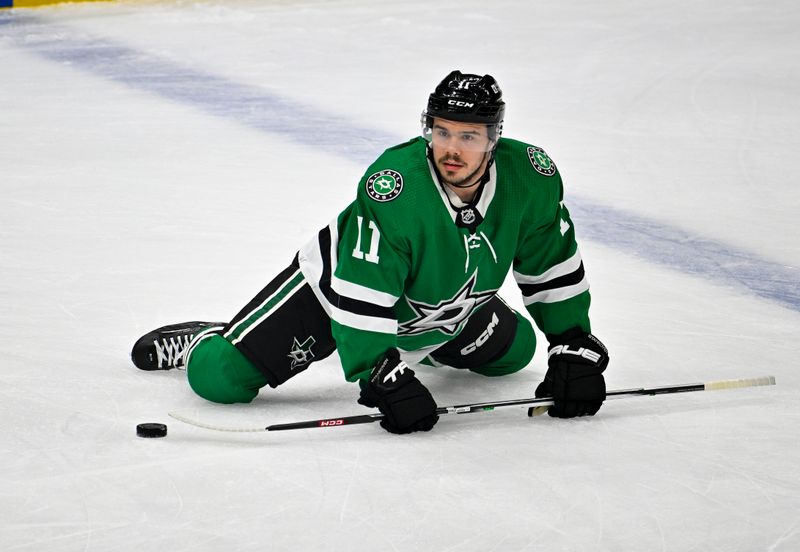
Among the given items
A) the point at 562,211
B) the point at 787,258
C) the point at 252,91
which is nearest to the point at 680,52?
the point at 252,91

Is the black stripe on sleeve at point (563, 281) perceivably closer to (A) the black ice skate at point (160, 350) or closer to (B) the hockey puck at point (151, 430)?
(A) the black ice skate at point (160, 350)

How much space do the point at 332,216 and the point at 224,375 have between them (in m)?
1.63

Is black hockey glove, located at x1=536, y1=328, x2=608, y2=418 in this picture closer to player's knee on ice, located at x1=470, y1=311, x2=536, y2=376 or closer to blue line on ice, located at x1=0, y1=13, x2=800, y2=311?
player's knee on ice, located at x1=470, y1=311, x2=536, y2=376

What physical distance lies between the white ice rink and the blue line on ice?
17 millimetres

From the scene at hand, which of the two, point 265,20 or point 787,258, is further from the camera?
point 265,20

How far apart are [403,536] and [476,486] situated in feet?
0.89

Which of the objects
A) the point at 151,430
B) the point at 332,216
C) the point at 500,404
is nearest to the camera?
the point at 151,430

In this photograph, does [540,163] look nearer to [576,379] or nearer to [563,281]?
[563,281]

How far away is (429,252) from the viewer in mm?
2602

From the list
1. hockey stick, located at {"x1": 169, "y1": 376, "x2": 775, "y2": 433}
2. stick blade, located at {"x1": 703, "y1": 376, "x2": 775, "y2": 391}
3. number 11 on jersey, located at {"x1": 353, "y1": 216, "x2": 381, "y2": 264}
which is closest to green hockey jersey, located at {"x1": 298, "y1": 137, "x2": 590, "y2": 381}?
number 11 on jersey, located at {"x1": 353, "y1": 216, "x2": 381, "y2": 264}

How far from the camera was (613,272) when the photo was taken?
13.0ft

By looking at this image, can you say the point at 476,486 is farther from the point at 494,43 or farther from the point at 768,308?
the point at 494,43

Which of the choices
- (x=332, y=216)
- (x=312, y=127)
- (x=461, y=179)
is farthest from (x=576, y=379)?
(x=312, y=127)

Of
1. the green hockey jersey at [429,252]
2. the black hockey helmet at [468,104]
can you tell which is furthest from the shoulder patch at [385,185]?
the black hockey helmet at [468,104]
